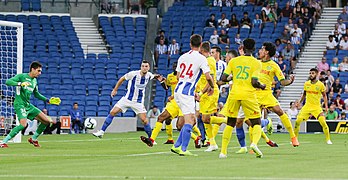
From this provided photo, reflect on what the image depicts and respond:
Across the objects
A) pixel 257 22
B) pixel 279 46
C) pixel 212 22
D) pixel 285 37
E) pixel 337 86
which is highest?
pixel 257 22

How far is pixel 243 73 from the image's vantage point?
17.7 meters

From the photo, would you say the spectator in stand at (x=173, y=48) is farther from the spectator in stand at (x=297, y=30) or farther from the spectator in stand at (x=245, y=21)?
the spectator in stand at (x=297, y=30)

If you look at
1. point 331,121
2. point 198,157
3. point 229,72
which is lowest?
point 331,121

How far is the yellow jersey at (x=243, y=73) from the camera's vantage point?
697 inches

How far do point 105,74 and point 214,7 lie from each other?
284 inches

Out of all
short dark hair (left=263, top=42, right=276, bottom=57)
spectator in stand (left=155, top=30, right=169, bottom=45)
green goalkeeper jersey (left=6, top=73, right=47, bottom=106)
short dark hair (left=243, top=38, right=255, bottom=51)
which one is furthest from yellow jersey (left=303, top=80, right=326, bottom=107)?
spectator in stand (left=155, top=30, right=169, bottom=45)

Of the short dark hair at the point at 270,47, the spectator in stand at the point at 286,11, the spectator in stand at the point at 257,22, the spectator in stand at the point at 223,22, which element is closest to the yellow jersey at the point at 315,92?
the short dark hair at the point at 270,47

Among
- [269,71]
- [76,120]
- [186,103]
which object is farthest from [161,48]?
[186,103]

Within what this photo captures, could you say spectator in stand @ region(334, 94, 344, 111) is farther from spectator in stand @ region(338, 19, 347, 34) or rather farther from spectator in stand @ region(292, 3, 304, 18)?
spectator in stand @ region(292, 3, 304, 18)

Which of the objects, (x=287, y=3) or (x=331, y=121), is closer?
(x=331, y=121)

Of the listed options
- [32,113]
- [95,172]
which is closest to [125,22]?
[32,113]

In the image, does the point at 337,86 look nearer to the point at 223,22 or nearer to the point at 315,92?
the point at 223,22

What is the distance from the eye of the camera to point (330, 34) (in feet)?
148

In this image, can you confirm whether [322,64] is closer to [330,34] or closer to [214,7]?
[330,34]
